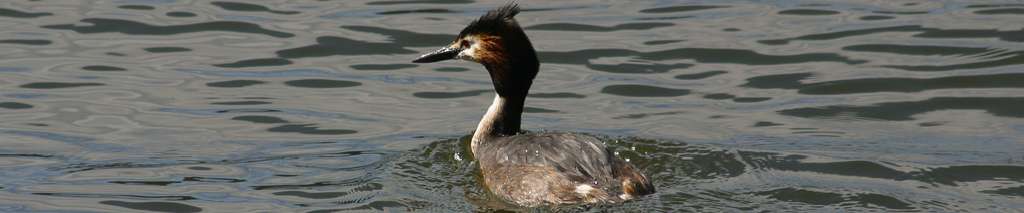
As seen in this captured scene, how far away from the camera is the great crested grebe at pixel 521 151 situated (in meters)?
8.48

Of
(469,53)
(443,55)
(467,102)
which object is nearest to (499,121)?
(469,53)

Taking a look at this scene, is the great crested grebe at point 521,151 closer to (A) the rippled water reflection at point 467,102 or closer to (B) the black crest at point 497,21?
(B) the black crest at point 497,21

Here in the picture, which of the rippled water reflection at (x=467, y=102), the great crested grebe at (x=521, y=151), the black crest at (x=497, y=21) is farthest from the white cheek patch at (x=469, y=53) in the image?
the rippled water reflection at (x=467, y=102)

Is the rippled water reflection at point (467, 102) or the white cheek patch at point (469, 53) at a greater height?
the white cheek patch at point (469, 53)

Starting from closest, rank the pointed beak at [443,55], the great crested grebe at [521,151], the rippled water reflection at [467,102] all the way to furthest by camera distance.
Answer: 1. the great crested grebe at [521,151]
2. the rippled water reflection at [467,102]
3. the pointed beak at [443,55]

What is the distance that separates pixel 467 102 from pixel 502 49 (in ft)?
6.06

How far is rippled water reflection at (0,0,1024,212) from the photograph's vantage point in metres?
9.09

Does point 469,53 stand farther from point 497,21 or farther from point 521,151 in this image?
point 521,151

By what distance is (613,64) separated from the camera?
500 inches

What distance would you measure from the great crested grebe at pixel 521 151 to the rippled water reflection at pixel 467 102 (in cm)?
15

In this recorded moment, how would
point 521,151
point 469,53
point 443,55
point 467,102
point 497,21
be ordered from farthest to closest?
point 467,102
point 443,55
point 469,53
point 497,21
point 521,151

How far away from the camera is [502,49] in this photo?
9.93 m

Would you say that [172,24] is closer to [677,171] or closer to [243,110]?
[243,110]

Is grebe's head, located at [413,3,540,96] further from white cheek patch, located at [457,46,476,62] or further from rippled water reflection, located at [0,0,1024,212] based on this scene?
rippled water reflection, located at [0,0,1024,212]
